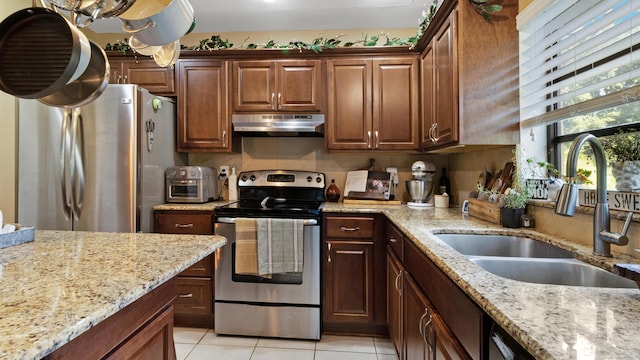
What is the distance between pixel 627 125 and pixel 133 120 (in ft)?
9.07

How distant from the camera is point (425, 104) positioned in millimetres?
2449

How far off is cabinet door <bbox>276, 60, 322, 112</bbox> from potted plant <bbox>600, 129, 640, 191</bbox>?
193cm

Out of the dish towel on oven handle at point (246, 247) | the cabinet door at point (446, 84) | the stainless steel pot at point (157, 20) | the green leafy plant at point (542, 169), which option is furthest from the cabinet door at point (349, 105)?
the stainless steel pot at point (157, 20)

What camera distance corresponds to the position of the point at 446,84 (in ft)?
6.52

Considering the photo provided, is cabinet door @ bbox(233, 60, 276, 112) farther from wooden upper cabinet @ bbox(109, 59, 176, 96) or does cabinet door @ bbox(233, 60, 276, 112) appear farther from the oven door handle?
the oven door handle

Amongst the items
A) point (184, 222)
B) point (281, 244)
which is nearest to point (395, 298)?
point (281, 244)

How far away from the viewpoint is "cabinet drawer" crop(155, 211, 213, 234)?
2428mm

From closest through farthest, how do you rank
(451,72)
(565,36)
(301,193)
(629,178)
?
(629,178)
(565,36)
(451,72)
(301,193)

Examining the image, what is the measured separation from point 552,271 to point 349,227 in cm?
137

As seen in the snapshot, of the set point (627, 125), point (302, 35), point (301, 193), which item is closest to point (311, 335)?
point (301, 193)

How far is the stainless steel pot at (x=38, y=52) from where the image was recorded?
950 millimetres

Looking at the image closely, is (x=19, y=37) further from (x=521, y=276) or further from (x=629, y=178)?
(x=629, y=178)

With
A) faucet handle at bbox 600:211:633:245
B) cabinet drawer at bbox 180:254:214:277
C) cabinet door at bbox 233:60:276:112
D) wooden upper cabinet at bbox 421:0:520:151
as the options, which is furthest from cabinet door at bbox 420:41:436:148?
cabinet drawer at bbox 180:254:214:277

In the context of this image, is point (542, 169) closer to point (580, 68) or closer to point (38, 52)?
point (580, 68)
